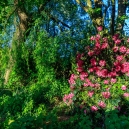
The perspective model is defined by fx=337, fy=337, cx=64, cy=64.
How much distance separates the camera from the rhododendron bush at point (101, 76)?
9.30 m

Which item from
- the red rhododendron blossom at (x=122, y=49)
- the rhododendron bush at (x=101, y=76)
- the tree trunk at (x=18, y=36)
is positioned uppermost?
the tree trunk at (x=18, y=36)

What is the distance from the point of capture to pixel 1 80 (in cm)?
1409

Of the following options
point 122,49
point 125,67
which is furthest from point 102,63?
point 122,49

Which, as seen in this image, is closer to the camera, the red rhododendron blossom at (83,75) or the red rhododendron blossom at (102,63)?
the red rhododendron blossom at (83,75)

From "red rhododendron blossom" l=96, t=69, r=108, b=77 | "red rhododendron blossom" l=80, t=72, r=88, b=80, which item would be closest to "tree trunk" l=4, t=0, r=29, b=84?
"red rhododendron blossom" l=80, t=72, r=88, b=80

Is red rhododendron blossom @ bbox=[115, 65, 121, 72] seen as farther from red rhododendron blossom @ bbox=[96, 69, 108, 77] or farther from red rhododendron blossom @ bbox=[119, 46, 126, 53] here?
red rhododendron blossom @ bbox=[119, 46, 126, 53]

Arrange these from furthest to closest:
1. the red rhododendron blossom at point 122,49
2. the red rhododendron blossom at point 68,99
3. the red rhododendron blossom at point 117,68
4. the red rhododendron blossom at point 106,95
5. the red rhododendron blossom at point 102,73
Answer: the red rhododendron blossom at point 122,49
the red rhododendron blossom at point 117,68
the red rhododendron blossom at point 102,73
the red rhododendron blossom at point 68,99
the red rhododendron blossom at point 106,95

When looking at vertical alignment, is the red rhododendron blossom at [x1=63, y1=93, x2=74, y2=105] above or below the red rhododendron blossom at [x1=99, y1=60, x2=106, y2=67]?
below

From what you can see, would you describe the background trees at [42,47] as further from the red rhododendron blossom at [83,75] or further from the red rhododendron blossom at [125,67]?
the red rhododendron blossom at [125,67]

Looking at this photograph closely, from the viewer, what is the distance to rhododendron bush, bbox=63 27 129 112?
930 centimetres

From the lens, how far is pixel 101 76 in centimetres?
1052

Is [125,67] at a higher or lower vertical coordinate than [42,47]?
lower

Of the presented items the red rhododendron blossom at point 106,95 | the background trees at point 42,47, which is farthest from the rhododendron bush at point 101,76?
the background trees at point 42,47

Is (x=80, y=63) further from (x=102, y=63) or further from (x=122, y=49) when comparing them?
(x=122, y=49)
